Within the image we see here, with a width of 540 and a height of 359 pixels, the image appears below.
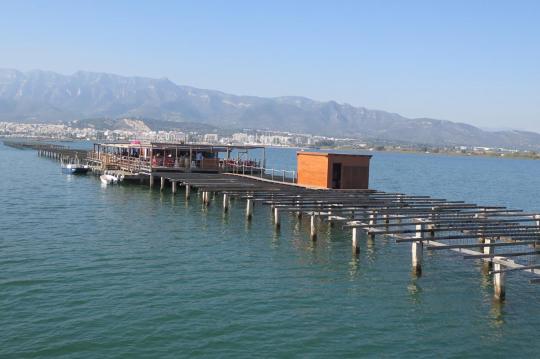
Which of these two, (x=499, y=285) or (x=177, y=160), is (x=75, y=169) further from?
(x=499, y=285)

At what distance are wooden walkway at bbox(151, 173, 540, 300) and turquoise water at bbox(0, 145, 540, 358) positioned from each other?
1.07 m

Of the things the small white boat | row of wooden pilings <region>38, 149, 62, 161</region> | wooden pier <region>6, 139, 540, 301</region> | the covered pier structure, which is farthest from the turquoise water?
row of wooden pilings <region>38, 149, 62, 161</region>

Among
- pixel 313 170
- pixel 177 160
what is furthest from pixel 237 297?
pixel 177 160

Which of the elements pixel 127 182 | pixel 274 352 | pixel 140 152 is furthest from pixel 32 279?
pixel 140 152

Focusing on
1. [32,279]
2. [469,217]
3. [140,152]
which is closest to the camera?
[32,279]

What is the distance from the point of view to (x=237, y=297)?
65.6 feet

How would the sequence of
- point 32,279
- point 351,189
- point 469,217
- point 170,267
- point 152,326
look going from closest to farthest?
1. point 152,326
2. point 32,279
3. point 170,267
4. point 469,217
5. point 351,189

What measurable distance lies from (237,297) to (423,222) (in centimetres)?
1030

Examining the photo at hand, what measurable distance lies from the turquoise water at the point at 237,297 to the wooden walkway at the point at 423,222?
107 centimetres

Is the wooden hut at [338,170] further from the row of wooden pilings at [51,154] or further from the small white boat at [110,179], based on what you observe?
the row of wooden pilings at [51,154]

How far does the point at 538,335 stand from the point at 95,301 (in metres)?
13.9

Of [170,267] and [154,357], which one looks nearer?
[154,357]

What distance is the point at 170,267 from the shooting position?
2398cm

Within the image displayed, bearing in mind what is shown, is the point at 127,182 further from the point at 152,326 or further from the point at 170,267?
the point at 152,326
